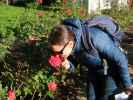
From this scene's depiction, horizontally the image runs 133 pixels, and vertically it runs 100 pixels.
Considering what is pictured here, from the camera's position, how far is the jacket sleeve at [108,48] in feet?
13.5

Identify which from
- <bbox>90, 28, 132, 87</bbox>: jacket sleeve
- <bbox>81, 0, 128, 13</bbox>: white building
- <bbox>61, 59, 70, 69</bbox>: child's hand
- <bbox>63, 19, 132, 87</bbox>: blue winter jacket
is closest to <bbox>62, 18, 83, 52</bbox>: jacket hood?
<bbox>63, 19, 132, 87</bbox>: blue winter jacket

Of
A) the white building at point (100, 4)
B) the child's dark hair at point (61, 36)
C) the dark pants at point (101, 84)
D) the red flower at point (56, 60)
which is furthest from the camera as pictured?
the white building at point (100, 4)

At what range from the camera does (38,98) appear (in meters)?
5.29

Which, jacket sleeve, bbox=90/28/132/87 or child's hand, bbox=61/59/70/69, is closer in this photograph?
jacket sleeve, bbox=90/28/132/87

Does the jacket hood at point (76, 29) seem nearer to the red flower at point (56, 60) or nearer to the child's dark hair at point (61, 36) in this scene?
the child's dark hair at point (61, 36)

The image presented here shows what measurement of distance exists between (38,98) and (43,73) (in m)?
0.31

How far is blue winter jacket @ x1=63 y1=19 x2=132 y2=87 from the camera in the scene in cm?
411

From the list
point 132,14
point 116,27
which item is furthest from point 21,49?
point 132,14

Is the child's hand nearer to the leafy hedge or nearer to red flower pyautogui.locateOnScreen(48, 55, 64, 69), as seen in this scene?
red flower pyautogui.locateOnScreen(48, 55, 64, 69)

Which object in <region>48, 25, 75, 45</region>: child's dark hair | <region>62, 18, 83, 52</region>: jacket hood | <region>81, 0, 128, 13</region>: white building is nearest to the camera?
<region>48, 25, 75, 45</region>: child's dark hair

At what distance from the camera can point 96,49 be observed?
416 centimetres

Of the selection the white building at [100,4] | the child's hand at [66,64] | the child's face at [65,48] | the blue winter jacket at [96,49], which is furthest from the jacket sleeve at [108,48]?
the white building at [100,4]

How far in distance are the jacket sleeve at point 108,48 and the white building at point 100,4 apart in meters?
10.0

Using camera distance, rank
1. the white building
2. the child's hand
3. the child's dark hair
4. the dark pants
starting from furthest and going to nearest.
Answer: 1. the white building
2. the dark pants
3. the child's hand
4. the child's dark hair
